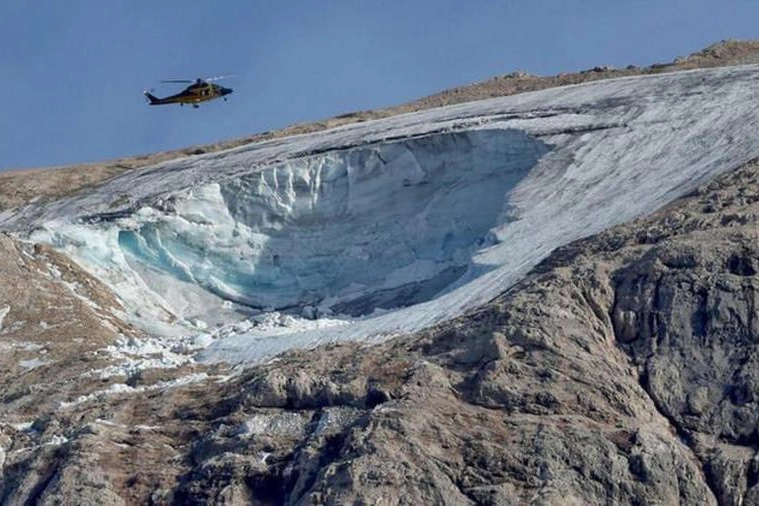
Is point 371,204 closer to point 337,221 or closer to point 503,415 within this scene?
point 337,221

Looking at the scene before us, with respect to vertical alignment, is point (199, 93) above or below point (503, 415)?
above

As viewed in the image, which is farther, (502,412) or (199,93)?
(199,93)

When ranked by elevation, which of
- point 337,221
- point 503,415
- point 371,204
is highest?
point 371,204

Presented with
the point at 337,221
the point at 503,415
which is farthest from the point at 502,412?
the point at 337,221

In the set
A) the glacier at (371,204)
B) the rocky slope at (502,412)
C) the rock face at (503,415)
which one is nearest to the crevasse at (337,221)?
the glacier at (371,204)

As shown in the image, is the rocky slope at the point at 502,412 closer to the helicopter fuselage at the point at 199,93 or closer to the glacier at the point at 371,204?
the glacier at the point at 371,204

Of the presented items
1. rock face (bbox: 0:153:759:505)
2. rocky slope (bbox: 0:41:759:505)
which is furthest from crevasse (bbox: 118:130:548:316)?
rock face (bbox: 0:153:759:505)
